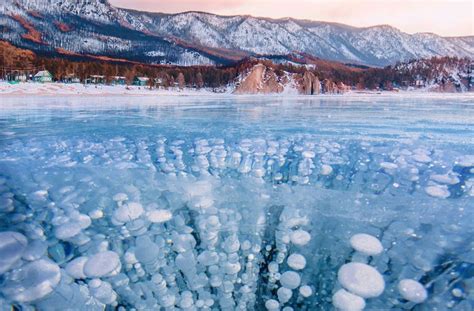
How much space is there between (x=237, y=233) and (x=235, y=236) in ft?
0.14

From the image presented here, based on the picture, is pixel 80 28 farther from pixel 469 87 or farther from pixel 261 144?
pixel 261 144

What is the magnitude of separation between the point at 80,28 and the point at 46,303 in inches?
7207

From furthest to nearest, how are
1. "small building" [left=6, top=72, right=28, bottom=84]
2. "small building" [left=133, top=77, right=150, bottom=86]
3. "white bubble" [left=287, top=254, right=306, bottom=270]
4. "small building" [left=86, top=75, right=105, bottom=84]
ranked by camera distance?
"small building" [left=133, top=77, right=150, bottom=86] < "small building" [left=86, top=75, right=105, bottom=84] < "small building" [left=6, top=72, right=28, bottom=84] < "white bubble" [left=287, top=254, right=306, bottom=270]

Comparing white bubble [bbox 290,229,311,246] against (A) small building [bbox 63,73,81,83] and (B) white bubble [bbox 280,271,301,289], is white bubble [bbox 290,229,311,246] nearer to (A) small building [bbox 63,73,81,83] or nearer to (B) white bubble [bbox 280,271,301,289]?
(B) white bubble [bbox 280,271,301,289]

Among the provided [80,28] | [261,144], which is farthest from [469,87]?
[80,28]

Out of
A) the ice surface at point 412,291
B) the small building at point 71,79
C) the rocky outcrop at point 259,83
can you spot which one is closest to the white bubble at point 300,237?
the ice surface at point 412,291

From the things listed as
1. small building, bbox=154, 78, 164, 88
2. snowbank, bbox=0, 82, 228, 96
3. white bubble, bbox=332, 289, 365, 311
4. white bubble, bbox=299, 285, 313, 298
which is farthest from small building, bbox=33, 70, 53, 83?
white bubble, bbox=332, 289, 365, 311

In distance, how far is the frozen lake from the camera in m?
1.81

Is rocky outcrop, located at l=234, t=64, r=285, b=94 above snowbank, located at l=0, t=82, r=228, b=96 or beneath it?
above

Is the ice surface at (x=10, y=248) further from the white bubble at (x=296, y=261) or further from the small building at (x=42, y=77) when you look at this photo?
the small building at (x=42, y=77)

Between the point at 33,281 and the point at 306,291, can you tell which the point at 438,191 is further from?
the point at 33,281

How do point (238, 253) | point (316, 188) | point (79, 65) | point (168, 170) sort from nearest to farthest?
point (238, 253) < point (316, 188) < point (168, 170) < point (79, 65)

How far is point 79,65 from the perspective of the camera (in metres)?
71.2

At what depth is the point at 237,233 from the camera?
2359 mm
